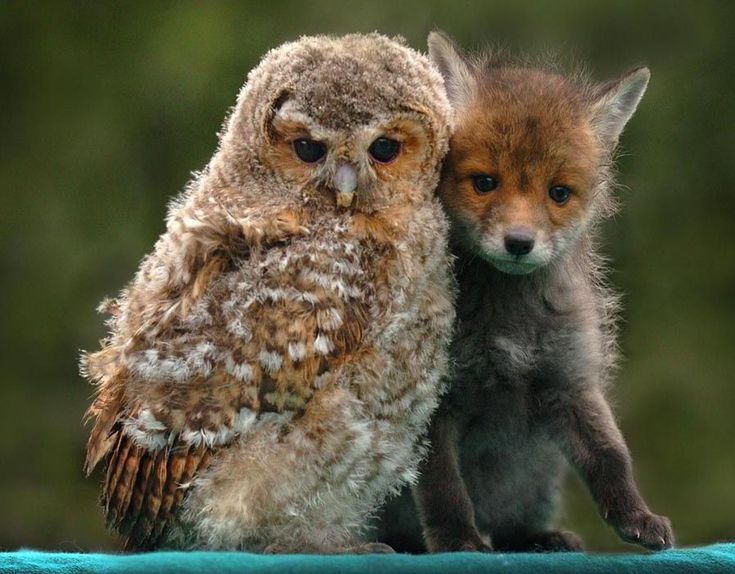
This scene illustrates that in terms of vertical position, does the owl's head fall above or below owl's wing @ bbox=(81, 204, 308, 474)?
above

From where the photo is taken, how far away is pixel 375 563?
6.52 feet

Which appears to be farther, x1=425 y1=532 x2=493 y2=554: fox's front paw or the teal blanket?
x1=425 y1=532 x2=493 y2=554: fox's front paw

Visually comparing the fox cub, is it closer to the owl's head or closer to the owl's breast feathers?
the owl's head

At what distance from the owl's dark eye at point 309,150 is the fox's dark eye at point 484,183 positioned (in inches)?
10.8

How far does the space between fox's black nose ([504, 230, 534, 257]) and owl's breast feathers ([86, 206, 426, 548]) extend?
0.67 ft

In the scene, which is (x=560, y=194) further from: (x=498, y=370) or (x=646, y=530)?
(x=646, y=530)

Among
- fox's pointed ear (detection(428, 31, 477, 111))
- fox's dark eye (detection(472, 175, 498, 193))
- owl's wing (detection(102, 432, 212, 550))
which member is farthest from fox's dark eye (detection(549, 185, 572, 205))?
owl's wing (detection(102, 432, 212, 550))

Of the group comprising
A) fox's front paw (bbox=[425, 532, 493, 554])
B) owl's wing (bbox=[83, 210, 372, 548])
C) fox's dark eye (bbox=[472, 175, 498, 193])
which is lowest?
fox's front paw (bbox=[425, 532, 493, 554])

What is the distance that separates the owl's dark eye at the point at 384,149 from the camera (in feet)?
7.02

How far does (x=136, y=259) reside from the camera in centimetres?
529

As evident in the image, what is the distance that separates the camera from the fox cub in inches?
85.0

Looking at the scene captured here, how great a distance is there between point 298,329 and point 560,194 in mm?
529

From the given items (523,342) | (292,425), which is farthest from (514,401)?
(292,425)

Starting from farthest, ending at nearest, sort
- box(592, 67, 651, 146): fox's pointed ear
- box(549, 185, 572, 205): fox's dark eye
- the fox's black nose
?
box(592, 67, 651, 146): fox's pointed ear < box(549, 185, 572, 205): fox's dark eye < the fox's black nose
